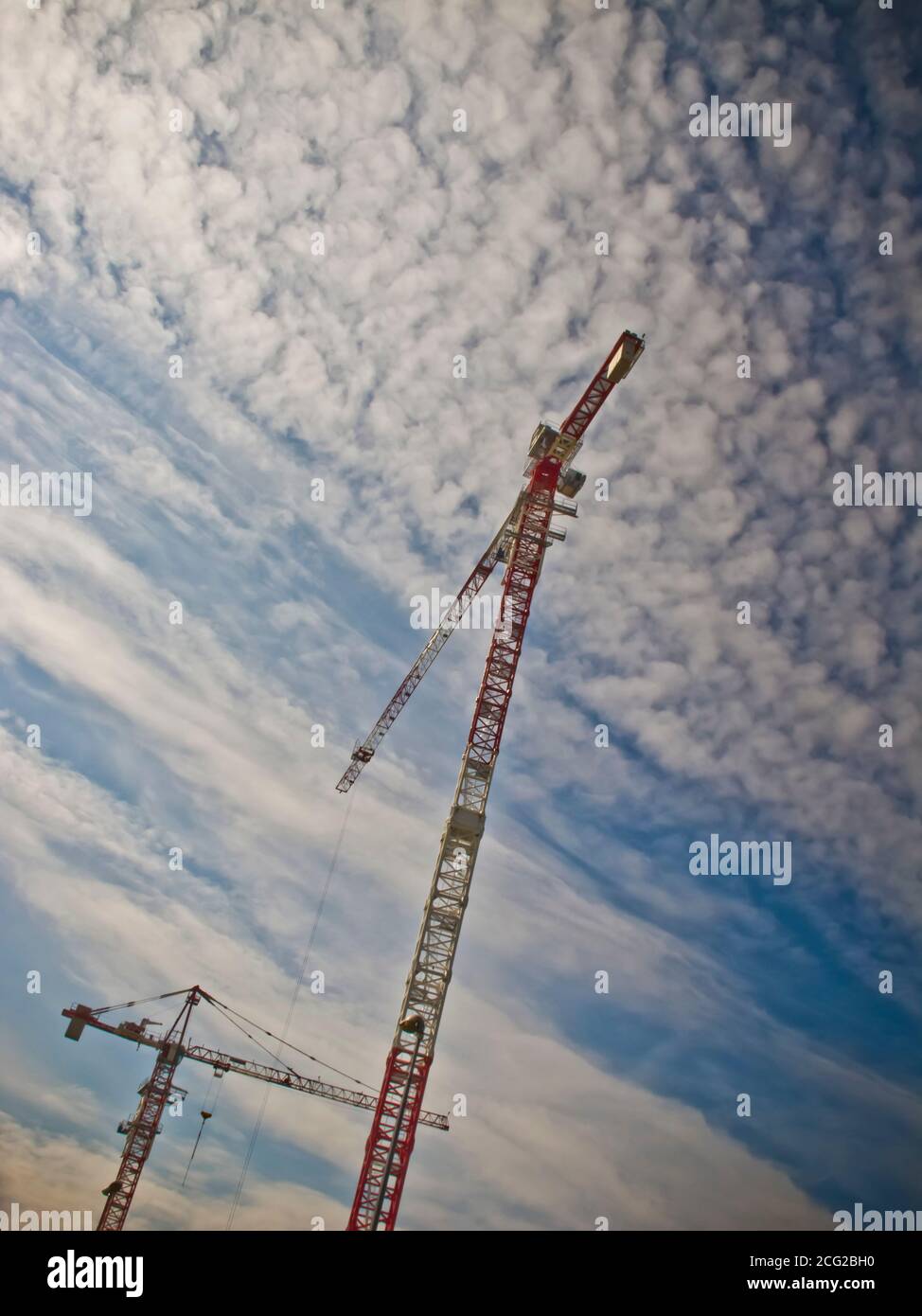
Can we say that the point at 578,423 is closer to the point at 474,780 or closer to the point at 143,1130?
the point at 474,780

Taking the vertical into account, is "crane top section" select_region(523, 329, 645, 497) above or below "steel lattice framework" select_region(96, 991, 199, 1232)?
above

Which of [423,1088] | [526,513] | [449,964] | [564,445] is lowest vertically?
[423,1088]

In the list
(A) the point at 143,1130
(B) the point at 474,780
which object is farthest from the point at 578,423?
(A) the point at 143,1130

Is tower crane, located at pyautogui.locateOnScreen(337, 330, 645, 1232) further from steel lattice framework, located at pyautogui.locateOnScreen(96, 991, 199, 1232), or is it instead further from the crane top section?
steel lattice framework, located at pyautogui.locateOnScreen(96, 991, 199, 1232)

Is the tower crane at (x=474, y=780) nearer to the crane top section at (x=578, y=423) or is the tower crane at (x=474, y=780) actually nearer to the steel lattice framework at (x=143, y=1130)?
the crane top section at (x=578, y=423)

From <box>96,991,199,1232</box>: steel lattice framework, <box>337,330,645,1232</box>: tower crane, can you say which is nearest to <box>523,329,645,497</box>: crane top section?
<box>337,330,645,1232</box>: tower crane

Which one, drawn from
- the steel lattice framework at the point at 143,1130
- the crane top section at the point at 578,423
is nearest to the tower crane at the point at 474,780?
the crane top section at the point at 578,423

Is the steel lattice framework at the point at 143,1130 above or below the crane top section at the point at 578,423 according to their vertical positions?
below

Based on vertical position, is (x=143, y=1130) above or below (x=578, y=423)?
below
